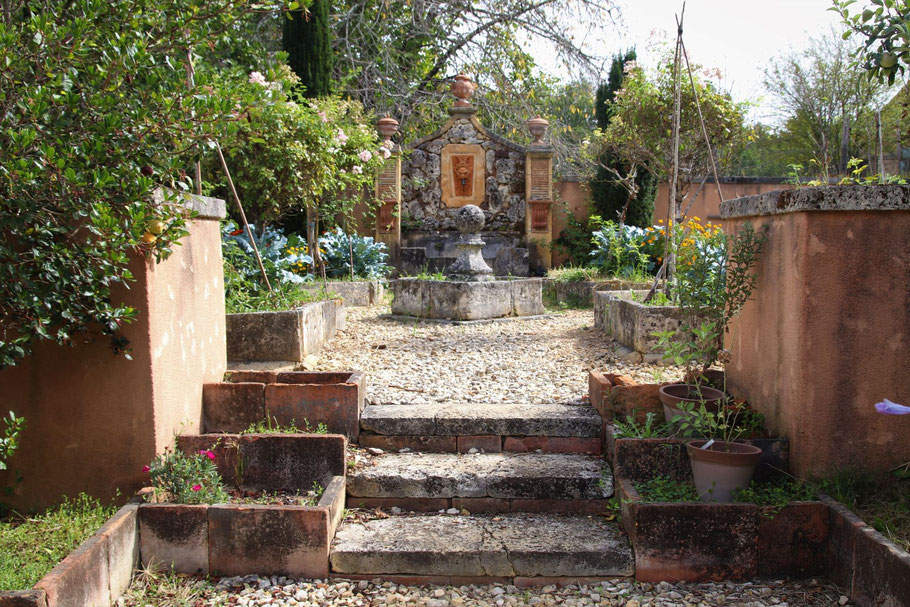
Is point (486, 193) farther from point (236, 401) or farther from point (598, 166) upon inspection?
point (236, 401)

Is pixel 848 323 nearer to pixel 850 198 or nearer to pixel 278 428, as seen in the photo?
pixel 850 198

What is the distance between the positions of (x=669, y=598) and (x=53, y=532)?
8.82 feet

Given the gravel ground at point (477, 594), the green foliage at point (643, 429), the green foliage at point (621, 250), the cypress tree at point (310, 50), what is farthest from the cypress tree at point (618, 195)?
the gravel ground at point (477, 594)

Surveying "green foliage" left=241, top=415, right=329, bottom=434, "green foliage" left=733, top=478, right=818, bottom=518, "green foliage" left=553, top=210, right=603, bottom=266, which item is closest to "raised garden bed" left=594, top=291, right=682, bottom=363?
"green foliage" left=733, top=478, right=818, bottom=518

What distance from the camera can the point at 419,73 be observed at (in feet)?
47.4

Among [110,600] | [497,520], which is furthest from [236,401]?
[497,520]

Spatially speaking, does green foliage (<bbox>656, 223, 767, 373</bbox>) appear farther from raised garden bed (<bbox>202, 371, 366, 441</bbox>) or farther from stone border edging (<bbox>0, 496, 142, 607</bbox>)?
stone border edging (<bbox>0, 496, 142, 607</bbox>)

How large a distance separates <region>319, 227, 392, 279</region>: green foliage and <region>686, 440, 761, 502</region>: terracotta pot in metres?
6.82

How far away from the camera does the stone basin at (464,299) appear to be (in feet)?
25.9

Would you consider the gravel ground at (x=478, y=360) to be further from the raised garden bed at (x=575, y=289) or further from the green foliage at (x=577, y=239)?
the green foliage at (x=577, y=239)

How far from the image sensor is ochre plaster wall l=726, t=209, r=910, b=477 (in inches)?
124

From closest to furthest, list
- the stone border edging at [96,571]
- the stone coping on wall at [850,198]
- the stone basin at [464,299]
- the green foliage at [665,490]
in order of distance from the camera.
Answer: the stone border edging at [96,571]
the stone coping on wall at [850,198]
the green foliage at [665,490]
the stone basin at [464,299]

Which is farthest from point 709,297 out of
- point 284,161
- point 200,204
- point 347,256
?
point 347,256

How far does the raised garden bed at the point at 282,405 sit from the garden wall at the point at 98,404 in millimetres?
465
